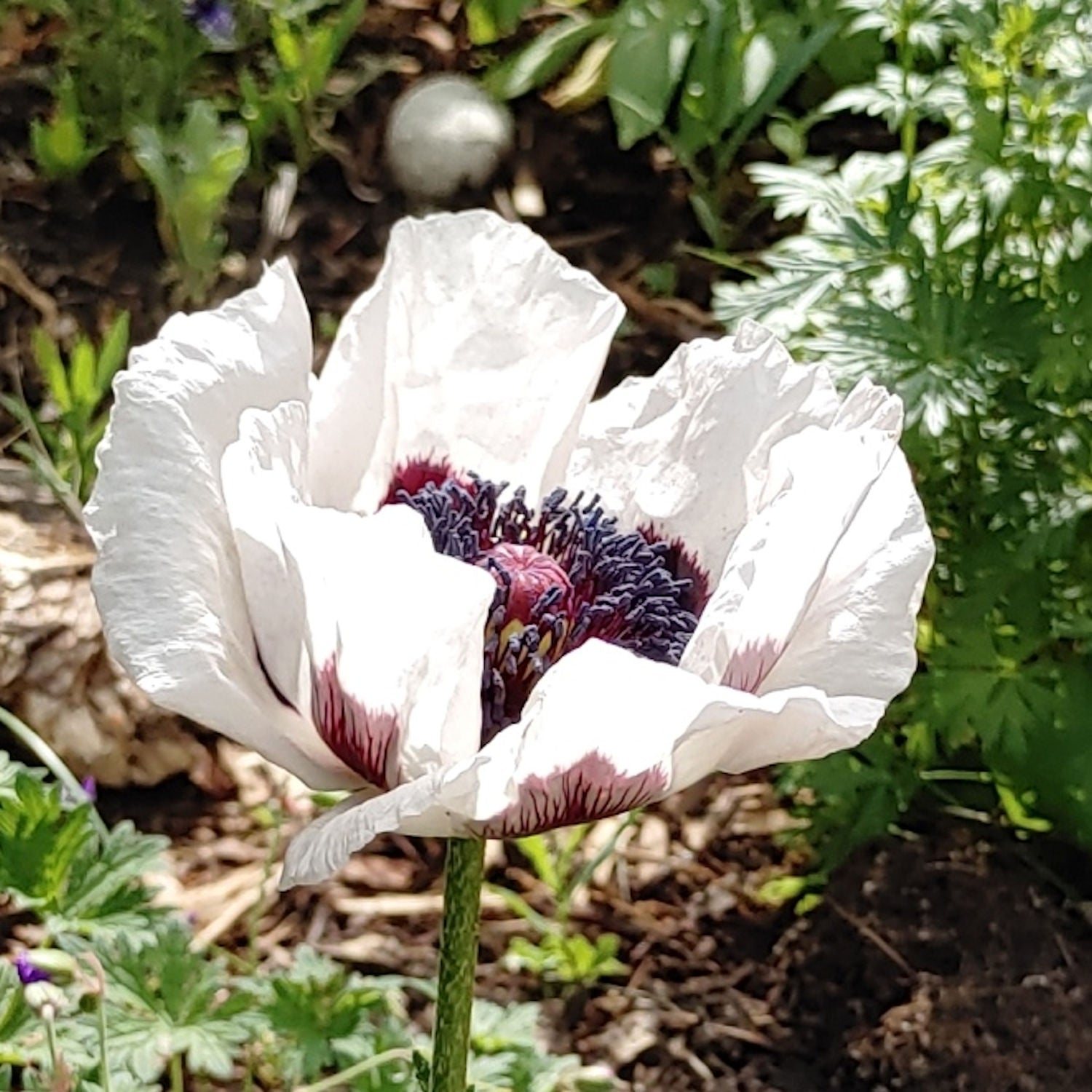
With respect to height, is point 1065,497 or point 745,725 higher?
point 745,725

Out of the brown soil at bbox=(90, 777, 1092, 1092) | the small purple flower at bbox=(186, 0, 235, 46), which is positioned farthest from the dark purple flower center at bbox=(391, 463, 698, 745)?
the small purple flower at bbox=(186, 0, 235, 46)

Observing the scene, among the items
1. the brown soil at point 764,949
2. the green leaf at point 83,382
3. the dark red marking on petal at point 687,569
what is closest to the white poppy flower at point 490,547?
the dark red marking on petal at point 687,569

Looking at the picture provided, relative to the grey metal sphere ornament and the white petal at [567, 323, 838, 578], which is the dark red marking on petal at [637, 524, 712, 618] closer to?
the white petal at [567, 323, 838, 578]

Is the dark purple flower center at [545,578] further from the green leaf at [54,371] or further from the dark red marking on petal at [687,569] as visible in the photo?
the green leaf at [54,371]

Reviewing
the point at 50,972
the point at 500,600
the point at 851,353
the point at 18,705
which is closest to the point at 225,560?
the point at 500,600

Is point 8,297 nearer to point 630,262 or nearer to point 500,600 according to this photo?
point 630,262

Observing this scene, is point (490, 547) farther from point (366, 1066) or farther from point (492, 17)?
point (492, 17)
